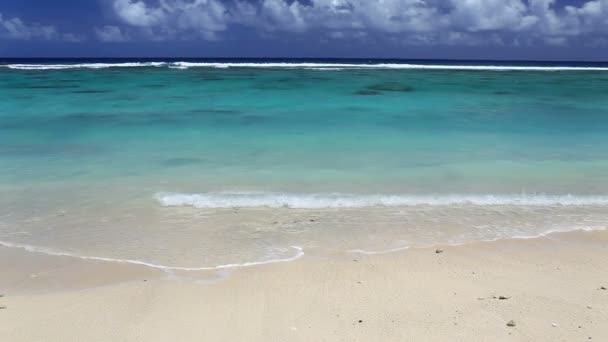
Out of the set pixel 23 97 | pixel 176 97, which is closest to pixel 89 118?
pixel 176 97

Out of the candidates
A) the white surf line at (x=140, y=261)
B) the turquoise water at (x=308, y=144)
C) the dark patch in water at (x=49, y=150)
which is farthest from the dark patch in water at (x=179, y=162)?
the white surf line at (x=140, y=261)

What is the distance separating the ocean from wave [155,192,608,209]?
1.0 inches

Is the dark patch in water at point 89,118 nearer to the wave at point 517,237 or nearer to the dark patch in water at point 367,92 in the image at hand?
the wave at point 517,237

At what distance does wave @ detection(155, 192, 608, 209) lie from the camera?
568 centimetres

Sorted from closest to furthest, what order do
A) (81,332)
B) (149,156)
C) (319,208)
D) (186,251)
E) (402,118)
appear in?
1. (81,332)
2. (186,251)
3. (319,208)
4. (149,156)
5. (402,118)

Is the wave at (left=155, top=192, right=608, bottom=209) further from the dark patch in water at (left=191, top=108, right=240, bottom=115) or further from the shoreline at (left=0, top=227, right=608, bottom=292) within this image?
the dark patch in water at (left=191, top=108, right=240, bottom=115)

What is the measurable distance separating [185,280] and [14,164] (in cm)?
532

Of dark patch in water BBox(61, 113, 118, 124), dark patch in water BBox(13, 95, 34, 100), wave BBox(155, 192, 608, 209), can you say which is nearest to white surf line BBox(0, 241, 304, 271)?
wave BBox(155, 192, 608, 209)

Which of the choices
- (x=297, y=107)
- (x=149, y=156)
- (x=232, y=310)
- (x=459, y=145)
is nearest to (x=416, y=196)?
(x=232, y=310)

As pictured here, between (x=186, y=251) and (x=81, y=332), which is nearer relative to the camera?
(x=81, y=332)

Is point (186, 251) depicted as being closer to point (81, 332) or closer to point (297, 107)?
point (81, 332)

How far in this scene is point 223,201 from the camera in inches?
227

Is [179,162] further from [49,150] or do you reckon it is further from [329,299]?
[329,299]

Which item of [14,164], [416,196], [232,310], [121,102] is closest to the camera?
[232,310]
